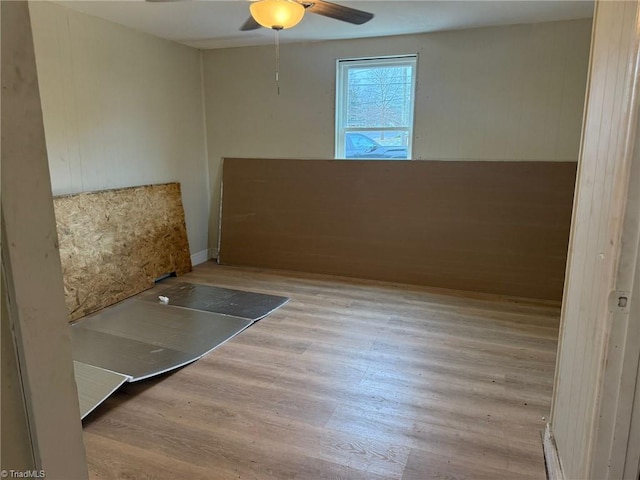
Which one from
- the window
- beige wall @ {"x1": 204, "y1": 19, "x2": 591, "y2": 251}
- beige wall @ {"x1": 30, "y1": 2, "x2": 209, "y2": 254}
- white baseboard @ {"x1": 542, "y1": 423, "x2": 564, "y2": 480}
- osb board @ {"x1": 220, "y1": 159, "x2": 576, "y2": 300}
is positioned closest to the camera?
white baseboard @ {"x1": 542, "y1": 423, "x2": 564, "y2": 480}

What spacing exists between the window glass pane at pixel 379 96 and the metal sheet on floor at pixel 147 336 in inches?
92.3

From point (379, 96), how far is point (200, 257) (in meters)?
2.66

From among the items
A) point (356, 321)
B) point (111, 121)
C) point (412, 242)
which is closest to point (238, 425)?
point (356, 321)

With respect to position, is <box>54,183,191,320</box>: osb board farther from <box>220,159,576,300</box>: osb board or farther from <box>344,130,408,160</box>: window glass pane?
<box>344,130,408,160</box>: window glass pane

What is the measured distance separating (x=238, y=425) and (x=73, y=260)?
2129 millimetres

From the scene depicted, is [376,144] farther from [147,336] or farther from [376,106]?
[147,336]

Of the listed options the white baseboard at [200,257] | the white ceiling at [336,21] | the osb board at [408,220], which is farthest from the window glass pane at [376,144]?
the white baseboard at [200,257]

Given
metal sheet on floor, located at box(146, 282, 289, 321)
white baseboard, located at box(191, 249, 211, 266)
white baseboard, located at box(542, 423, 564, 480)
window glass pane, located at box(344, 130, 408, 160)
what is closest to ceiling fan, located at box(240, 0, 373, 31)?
window glass pane, located at box(344, 130, 408, 160)

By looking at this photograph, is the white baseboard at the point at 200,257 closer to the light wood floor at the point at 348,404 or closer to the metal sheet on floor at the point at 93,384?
the light wood floor at the point at 348,404

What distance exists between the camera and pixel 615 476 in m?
1.13

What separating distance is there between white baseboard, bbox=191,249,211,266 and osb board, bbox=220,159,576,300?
0.90 feet

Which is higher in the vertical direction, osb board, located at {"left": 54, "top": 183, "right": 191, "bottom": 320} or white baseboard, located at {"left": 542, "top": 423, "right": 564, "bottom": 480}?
osb board, located at {"left": 54, "top": 183, "right": 191, "bottom": 320}

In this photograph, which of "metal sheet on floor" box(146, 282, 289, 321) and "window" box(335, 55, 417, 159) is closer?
"metal sheet on floor" box(146, 282, 289, 321)

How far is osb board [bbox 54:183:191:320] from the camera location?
11.0 ft
